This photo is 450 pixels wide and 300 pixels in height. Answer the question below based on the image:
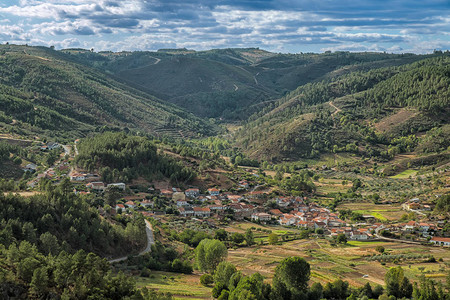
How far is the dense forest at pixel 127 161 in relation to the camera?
312 feet

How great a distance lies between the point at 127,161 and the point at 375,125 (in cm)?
10103

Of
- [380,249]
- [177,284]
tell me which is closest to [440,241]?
[380,249]

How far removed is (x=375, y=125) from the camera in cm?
16275

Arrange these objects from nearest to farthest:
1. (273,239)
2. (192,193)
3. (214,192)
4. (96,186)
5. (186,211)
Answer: (273,239) < (186,211) < (96,186) < (192,193) < (214,192)

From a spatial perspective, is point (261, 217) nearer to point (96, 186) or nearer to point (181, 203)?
point (181, 203)

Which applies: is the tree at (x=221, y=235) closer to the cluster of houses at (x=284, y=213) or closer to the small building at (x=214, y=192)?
the cluster of houses at (x=284, y=213)

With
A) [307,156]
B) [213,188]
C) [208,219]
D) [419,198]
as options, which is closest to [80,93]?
[307,156]

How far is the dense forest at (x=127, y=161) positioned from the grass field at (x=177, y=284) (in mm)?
43955

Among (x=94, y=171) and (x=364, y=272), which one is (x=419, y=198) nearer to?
(x=364, y=272)

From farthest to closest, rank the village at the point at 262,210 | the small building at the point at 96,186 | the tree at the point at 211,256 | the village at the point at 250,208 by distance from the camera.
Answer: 1. the small building at the point at 96,186
2. the village at the point at 250,208
3. the village at the point at 262,210
4. the tree at the point at 211,256

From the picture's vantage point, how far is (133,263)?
5322 cm

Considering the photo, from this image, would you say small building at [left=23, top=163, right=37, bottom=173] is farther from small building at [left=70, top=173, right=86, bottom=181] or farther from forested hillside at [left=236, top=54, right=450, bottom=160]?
forested hillside at [left=236, top=54, right=450, bottom=160]

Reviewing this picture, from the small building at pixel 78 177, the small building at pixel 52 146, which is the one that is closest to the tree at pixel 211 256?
the small building at pixel 78 177

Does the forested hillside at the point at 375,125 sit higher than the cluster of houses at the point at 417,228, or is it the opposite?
the forested hillside at the point at 375,125
